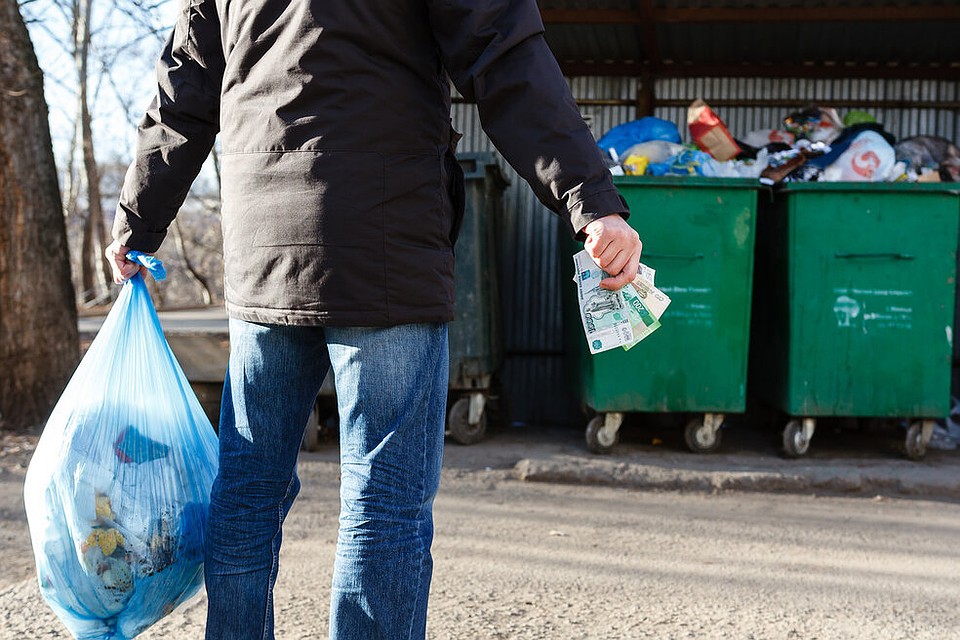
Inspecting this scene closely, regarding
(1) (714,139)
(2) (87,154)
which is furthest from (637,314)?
(2) (87,154)

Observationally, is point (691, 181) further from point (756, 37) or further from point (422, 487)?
point (422, 487)

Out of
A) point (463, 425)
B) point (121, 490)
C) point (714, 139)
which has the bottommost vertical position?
point (463, 425)

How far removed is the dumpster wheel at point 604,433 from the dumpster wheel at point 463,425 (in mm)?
672

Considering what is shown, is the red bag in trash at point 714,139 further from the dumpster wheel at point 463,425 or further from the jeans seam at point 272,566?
the jeans seam at point 272,566

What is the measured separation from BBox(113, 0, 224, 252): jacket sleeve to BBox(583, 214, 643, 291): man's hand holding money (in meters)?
0.83

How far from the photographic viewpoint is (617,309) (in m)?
1.70

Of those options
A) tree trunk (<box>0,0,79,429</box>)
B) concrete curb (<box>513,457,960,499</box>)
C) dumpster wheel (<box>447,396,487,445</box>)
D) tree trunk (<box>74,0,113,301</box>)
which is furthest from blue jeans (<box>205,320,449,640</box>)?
tree trunk (<box>74,0,113,301</box>)

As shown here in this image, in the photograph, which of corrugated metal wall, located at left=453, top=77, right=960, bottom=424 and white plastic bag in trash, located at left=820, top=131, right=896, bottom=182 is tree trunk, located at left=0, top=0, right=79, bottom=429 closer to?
corrugated metal wall, located at left=453, top=77, right=960, bottom=424

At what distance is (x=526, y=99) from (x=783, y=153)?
416 centimetres

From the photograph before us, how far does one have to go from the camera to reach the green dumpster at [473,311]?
204 inches

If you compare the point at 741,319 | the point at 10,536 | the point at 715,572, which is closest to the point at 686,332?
the point at 741,319

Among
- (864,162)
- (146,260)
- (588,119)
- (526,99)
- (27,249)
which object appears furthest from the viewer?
(588,119)

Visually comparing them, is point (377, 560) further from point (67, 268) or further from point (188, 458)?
point (67, 268)

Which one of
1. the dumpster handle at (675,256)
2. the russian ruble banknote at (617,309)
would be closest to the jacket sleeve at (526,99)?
the russian ruble banknote at (617,309)
